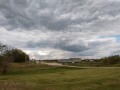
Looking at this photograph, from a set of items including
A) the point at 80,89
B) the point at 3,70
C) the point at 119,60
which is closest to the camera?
the point at 80,89

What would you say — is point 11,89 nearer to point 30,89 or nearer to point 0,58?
point 30,89

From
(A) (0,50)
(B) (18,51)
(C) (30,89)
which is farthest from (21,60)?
(C) (30,89)

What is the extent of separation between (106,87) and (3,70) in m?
54.1

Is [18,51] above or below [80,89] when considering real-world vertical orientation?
above

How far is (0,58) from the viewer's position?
81.0 m

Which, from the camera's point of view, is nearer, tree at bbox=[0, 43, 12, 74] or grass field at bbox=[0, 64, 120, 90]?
grass field at bbox=[0, 64, 120, 90]

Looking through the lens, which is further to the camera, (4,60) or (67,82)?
(4,60)

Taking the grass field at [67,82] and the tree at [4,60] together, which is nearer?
the grass field at [67,82]

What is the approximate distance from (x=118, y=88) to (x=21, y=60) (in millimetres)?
124679

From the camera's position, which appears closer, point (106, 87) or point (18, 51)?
point (106, 87)

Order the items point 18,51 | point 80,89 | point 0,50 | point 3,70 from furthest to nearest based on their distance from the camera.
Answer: point 18,51 < point 0,50 < point 3,70 < point 80,89

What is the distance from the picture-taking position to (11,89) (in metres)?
27.3

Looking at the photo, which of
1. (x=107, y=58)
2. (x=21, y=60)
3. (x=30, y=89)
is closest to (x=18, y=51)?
(x=21, y=60)

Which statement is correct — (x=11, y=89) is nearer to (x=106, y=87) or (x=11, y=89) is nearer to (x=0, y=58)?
(x=106, y=87)
